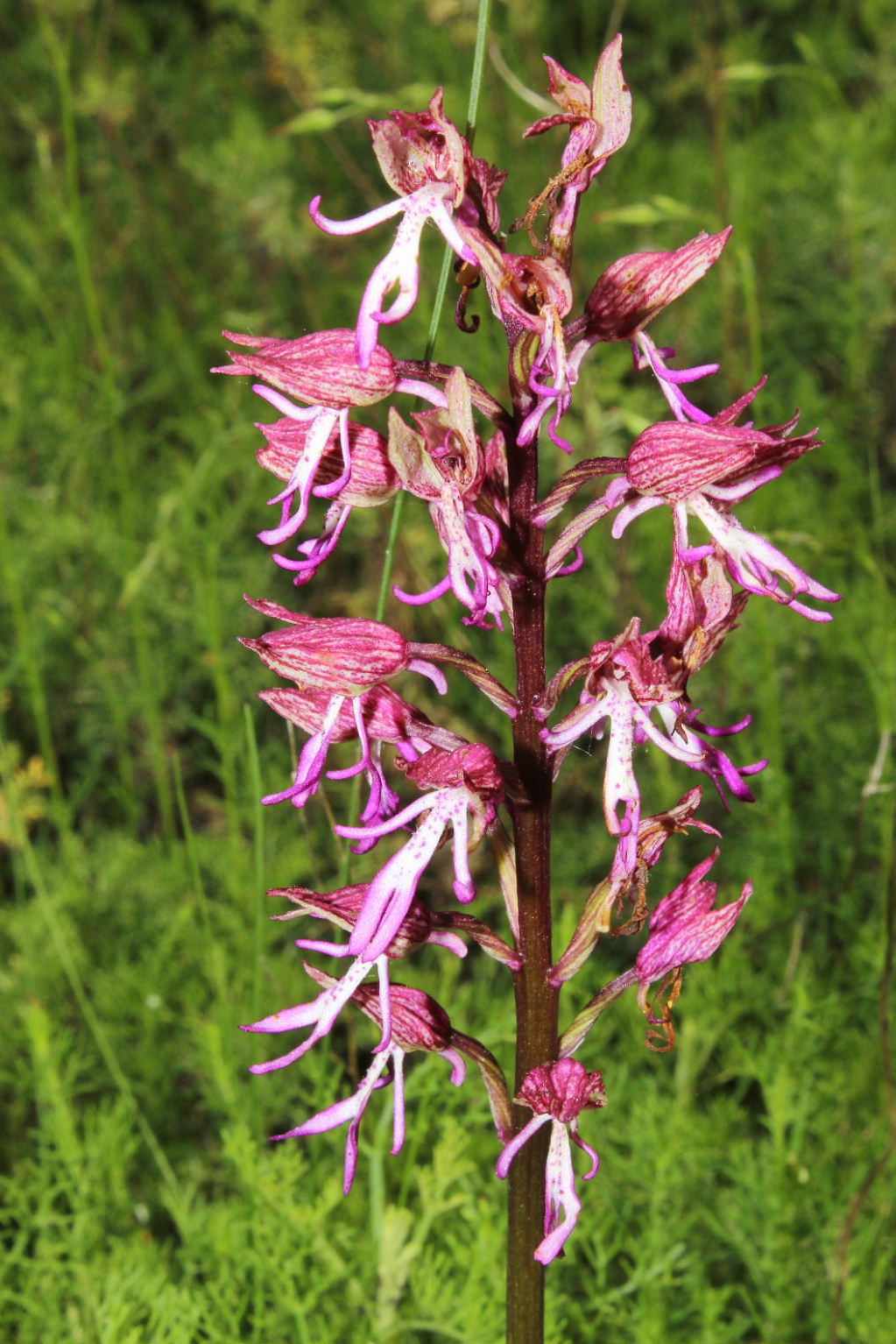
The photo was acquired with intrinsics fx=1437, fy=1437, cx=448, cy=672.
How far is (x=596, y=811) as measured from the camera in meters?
3.55

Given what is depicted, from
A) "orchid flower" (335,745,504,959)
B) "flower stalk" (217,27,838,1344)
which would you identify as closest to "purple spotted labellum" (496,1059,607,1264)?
"flower stalk" (217,27,838,1344)

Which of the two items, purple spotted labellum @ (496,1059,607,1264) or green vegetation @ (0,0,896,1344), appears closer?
purple spotted labellum @ (496,1059,607,1264)

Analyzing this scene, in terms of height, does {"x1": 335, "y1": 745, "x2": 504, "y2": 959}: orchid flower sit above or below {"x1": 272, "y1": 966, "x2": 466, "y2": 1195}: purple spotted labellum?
above

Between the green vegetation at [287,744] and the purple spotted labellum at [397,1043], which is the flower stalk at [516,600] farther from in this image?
the green vegetation at [287,744]

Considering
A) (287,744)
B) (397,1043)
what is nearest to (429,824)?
(397,1043)

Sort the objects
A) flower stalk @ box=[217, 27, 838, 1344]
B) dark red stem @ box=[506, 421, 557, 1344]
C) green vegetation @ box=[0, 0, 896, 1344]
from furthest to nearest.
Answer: green vegetation @ box=[0, 0, 896, 1344] < dark red stem @ box=[506, 421, 557, 1344] < flower stalk @ box=[217, 27, 838, 1344]

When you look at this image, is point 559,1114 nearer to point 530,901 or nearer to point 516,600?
point 530,901

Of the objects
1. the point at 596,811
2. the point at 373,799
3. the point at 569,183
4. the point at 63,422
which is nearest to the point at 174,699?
the point at 63,422

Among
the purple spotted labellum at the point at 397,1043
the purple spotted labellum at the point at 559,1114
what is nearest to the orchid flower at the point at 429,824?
the purple spotted labellum at the point at 397,1043

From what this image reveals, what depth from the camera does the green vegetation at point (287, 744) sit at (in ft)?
7.16

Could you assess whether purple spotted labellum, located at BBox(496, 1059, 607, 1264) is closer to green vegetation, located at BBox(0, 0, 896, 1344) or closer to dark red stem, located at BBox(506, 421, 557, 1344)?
dark red stem, located at BBox(506, 421, 557, 1344)

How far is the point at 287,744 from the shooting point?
140 inches

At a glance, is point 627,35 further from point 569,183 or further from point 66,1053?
point 569,183

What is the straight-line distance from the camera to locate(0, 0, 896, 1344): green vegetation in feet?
7.16
